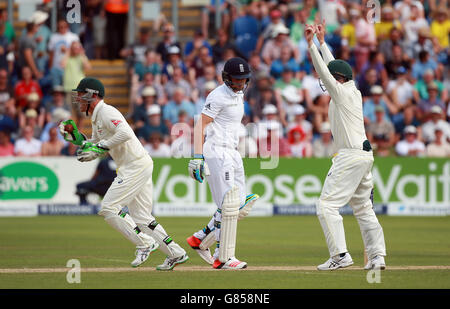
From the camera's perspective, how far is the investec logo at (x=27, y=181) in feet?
70.5

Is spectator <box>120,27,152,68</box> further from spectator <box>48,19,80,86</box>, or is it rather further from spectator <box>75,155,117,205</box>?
spectator <box>75,155,117,205</box>

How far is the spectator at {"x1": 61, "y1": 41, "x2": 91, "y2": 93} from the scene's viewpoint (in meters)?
23.6

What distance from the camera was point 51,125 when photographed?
73.9 feet

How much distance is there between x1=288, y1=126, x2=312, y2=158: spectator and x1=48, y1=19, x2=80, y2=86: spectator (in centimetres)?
569

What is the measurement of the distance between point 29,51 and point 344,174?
14299mm

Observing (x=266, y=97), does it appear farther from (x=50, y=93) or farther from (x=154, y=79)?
(x=50, y=93)

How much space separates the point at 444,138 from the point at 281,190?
4.13 meters

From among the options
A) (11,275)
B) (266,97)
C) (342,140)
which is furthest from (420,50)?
(11,275)

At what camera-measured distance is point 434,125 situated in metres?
23.5

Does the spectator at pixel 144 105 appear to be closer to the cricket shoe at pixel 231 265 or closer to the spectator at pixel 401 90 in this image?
the spectator at pixel 401 90

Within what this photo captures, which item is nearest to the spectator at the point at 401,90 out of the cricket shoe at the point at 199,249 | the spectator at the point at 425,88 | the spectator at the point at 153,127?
the spectator at the point at 425,88

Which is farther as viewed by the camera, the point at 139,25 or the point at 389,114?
the point at 139,25

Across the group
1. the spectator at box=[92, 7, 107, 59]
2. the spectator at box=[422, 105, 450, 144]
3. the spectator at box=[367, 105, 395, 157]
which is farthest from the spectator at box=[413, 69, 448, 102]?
the spectator at box=[92, 7, 107, 59]

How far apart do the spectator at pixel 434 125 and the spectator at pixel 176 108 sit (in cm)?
554
